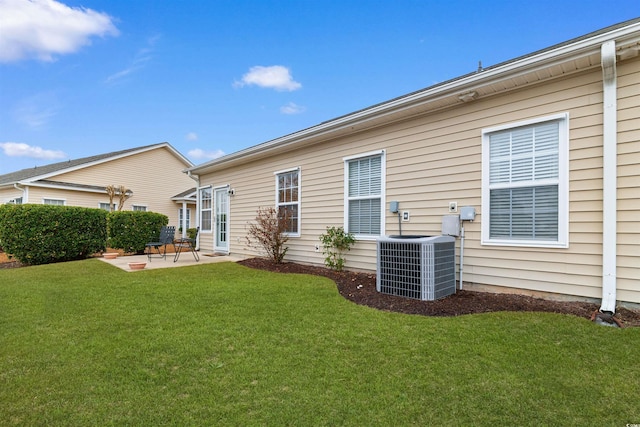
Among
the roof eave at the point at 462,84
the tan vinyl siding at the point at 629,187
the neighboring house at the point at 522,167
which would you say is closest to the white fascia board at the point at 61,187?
the roof eave at the point at 462,84

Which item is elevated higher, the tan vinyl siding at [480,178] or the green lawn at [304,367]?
the tan vinyl siding at [480,178]

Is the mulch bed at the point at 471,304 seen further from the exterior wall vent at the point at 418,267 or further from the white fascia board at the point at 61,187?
the white fascia board at the point at 61,187

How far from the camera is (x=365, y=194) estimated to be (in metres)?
5.95

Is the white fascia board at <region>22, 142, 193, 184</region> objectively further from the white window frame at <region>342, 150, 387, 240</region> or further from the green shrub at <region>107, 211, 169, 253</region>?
the white window frame at <region>342, 150, 387, 240</region>

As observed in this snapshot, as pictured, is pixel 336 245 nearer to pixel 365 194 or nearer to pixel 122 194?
pixel 365 194

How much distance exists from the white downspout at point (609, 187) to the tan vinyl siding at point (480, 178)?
0.28 ft

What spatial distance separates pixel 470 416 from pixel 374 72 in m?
10.3

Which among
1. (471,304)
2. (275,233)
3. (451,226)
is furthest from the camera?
(275,233)

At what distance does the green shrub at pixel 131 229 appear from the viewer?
10016 millimetres

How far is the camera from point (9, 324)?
A: 3342 millimetres

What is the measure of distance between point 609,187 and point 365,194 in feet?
11.1

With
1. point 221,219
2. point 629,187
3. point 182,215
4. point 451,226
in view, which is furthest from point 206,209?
point 629,187

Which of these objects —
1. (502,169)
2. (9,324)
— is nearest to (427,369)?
(502,169)

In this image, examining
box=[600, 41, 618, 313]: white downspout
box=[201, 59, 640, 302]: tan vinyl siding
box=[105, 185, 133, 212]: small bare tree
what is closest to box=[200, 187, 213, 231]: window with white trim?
box=[201, 59, 640, 302]: tan vinyl siding
